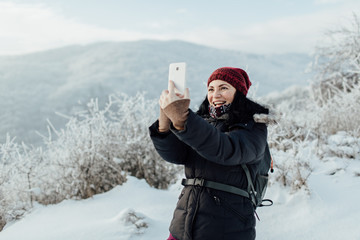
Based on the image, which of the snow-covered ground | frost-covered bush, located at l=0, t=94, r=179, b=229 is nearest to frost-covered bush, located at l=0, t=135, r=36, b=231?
frost-covered bush, located at l=0, t=94, r=179, b=229

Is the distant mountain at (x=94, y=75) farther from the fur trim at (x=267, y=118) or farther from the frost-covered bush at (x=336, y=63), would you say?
the fur trim at (x=267, y=118)

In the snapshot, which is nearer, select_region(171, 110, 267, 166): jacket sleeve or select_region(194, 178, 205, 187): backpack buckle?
select_region(171, 110, 267, 166): jacket sleeve

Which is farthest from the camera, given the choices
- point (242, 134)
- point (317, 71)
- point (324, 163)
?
point (317, 71)

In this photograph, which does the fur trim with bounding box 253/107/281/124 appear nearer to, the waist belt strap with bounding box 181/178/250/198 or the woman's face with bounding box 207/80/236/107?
the woman's face with bounding box 207/80/236/107

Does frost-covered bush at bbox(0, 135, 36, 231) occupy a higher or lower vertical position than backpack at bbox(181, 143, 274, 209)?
lower

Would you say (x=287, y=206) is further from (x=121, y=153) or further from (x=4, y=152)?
(x=4, y=152)

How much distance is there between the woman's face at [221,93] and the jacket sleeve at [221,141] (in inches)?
8.4

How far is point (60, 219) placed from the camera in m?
3.40

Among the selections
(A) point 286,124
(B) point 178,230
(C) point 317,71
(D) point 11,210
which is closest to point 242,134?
(B) point 178,230

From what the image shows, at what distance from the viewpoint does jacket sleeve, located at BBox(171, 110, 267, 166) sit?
48.4 inches

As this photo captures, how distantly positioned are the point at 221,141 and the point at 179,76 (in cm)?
33

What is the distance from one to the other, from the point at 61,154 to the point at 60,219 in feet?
5.09

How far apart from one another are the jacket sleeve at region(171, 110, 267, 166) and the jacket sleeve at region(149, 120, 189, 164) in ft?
0.76

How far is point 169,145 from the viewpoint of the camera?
153cm
